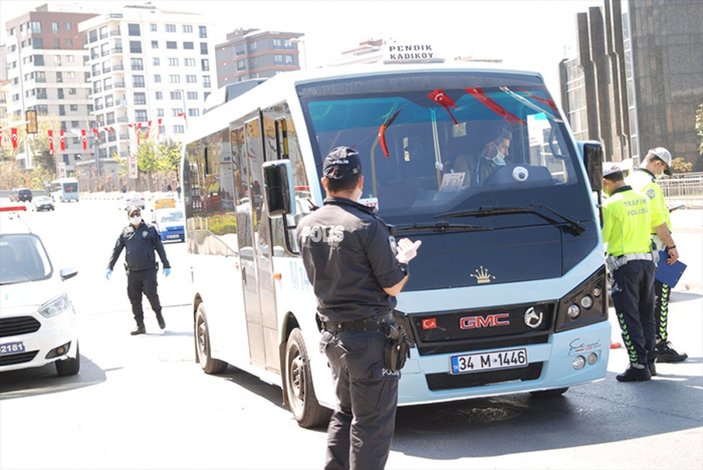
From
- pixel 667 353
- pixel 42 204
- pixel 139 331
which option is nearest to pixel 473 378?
pixel 667 353

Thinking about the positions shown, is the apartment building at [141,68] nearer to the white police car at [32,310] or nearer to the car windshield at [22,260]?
the car windshield at [22,260]

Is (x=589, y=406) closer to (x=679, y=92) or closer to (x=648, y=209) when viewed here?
(x=648, y=209)

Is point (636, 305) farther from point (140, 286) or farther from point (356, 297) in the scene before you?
point (140, 286)

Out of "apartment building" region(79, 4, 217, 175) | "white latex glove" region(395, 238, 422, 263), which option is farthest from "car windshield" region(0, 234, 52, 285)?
"apartment building" region(79, 4, 217, 175)

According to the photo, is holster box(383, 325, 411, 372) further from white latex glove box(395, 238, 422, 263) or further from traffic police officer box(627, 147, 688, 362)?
traffic police officer box(627, 147, 688, 362)

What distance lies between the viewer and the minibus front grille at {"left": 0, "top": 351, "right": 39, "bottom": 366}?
1244 cm

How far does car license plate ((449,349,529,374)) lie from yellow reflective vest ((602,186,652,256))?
2.15 m

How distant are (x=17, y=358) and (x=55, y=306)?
0.73 meters

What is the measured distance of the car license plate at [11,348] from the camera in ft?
40.6

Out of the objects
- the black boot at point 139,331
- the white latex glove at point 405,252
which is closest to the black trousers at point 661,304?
the white latex glove at point 405,252

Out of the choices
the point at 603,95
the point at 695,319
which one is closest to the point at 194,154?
the point at 695,319

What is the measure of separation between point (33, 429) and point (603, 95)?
213 ft

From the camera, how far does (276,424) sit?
930 cm

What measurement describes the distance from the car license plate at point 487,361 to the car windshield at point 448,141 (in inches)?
36.5
